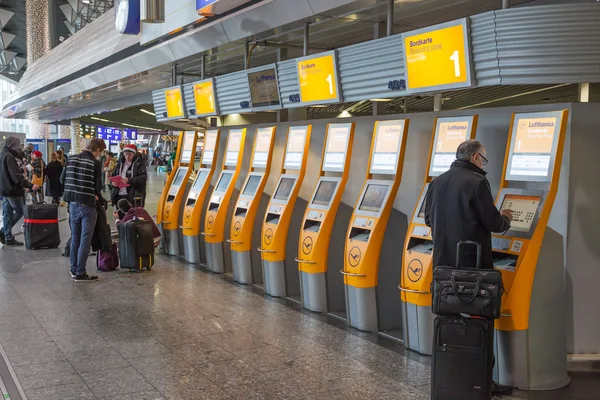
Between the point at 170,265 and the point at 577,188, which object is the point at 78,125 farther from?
the point at 577,188

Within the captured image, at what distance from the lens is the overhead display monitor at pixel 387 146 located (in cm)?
549

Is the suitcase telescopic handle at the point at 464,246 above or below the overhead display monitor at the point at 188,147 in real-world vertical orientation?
below

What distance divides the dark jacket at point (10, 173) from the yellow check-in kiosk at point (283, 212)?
4767 millimetres

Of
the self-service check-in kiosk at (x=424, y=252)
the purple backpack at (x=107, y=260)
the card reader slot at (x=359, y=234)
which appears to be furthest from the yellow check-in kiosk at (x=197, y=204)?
the self-service check-in kiosk at (x=424, y=252)

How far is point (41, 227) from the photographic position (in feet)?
33.0

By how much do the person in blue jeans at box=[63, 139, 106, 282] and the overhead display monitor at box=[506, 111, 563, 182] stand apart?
15.1 ft

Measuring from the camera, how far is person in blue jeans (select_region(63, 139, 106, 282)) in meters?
7.32

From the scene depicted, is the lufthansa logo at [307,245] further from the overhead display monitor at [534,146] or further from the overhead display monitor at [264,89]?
the overhead display monitor at [534,146]

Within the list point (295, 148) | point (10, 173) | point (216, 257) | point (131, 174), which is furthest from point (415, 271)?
point (10, 173)

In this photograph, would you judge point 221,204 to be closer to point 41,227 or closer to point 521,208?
point 41,227

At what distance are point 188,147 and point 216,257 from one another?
206cm

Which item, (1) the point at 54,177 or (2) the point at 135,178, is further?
(1) the point at 54,177

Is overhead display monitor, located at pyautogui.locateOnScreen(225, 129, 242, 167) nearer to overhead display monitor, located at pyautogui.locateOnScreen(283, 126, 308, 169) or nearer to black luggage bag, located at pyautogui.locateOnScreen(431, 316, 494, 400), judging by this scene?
overhead display monitor, located at pyautogui.locateOnScreen(283, 126, 308, 169)

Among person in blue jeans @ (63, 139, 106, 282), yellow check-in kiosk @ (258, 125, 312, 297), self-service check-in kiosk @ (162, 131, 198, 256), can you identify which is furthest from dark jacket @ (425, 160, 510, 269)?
self-service check-in kiosk @ (162, 131, 198, 256)
